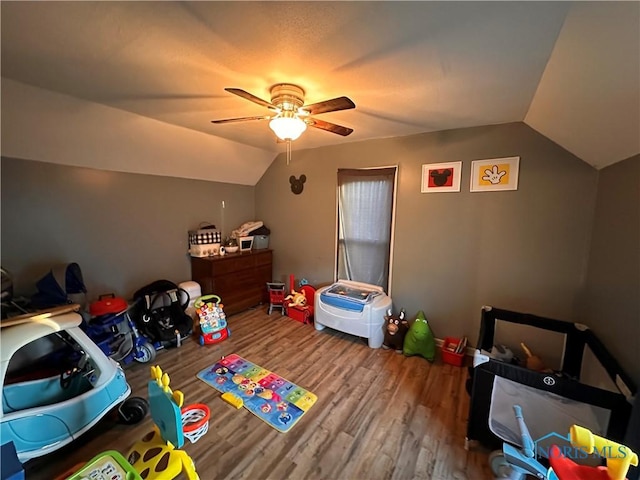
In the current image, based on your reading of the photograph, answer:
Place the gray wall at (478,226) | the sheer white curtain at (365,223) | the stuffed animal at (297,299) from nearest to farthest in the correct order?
the gray wall at (478,226), the sheer white curtain at (365,223), the stuffed animal at (297,299)

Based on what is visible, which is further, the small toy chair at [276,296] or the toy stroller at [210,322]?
the small toy chair at [276,296]

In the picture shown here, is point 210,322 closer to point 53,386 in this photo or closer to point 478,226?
point 53,386

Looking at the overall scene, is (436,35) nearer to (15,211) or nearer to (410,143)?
(410,143)

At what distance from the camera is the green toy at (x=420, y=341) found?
2.69 meters

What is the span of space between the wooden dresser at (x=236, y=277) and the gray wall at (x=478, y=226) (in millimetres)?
1102

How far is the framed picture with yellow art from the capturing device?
2414mm

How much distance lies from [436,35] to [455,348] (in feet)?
8.75

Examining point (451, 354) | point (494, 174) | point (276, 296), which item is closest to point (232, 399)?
point (276, 296)

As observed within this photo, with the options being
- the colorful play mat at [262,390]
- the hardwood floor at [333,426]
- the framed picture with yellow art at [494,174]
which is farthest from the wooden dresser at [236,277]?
the framed picture with yellow art at [494,174]

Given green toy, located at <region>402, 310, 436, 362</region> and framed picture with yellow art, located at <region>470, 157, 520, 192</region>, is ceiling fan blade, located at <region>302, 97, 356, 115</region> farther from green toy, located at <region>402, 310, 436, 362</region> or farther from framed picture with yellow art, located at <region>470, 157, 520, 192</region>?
green toy, located at <region>402, 310, 436, 362</region>

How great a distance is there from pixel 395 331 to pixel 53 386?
2.84 metres

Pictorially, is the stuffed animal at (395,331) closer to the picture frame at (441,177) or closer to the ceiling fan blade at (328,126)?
the picture frame at (441,177)

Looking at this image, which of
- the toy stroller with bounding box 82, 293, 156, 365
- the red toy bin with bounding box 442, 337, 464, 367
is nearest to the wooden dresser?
the toy stroller with bounding box 82, 293, 156, 365

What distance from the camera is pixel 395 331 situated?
2.83 m
